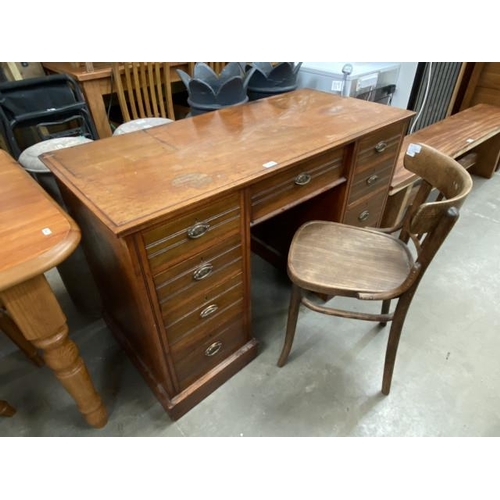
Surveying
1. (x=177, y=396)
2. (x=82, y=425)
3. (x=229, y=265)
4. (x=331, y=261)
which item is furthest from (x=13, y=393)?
(x=331, y=261)

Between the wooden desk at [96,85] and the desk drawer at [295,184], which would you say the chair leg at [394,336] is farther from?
the wooden desk at [96,85]

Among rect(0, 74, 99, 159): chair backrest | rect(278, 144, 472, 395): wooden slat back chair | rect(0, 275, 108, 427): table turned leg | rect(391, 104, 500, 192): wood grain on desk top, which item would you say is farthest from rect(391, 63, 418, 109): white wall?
rect(0, 275, 108, 427): table turned leg

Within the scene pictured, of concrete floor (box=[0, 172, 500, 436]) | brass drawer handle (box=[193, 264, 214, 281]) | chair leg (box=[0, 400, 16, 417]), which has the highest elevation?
brass drawer handle (box=[193, 264, 214, 281])

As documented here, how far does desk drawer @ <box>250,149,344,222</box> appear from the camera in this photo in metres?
1.05

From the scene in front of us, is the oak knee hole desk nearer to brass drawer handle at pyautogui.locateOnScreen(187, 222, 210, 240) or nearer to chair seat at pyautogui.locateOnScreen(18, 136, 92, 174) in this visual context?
brass drawer handle at pyautogui.locateOnScreen(187, 222, 210, 240)

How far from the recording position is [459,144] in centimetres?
211

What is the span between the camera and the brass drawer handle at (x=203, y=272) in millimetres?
970

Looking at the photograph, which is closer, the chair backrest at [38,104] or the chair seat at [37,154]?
the chair seat at [37,154]

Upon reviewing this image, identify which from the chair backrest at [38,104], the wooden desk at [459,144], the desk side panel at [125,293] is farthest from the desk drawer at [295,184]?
the chair backrest at [38,104]

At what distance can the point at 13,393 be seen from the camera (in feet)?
4.30

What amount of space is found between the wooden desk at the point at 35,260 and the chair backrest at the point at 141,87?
137 centimetres

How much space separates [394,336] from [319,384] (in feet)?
1.19

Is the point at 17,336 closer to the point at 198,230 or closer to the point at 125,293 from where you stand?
the point at 125,293
